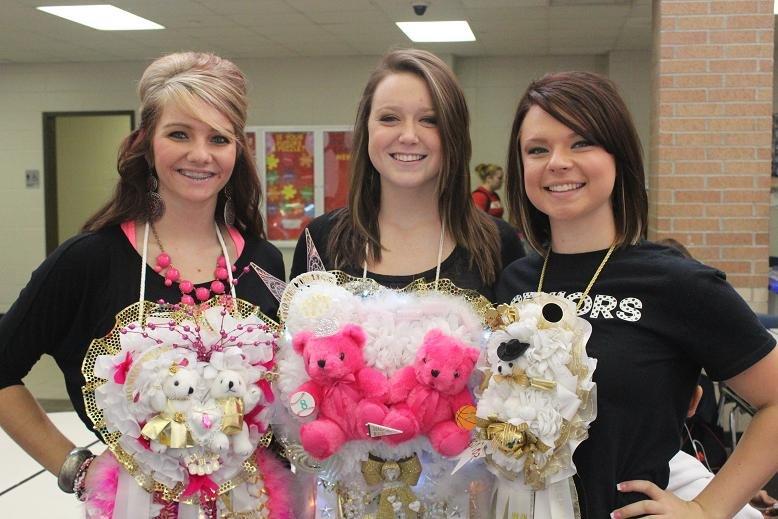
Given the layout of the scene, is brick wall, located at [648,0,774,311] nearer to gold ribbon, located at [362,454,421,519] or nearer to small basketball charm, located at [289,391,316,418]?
gold ribbon, located at [362,454,421,519]

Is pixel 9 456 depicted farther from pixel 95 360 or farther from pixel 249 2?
pixel 249 2

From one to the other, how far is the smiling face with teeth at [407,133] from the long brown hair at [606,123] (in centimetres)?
28

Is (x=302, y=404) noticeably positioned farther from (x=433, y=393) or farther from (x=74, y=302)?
(x=74, y=302)

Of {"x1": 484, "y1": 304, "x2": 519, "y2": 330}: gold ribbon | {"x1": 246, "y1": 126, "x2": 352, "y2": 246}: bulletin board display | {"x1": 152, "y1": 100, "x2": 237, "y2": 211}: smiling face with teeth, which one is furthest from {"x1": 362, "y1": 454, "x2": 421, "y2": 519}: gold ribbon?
{"x1": 246, "y1": 126, "x2": 352, "y2": 246}: bulletin board display

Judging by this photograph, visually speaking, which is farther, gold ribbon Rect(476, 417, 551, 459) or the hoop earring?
the hoop earring

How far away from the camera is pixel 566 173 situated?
1609 millimetres

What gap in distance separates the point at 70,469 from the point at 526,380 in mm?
1002

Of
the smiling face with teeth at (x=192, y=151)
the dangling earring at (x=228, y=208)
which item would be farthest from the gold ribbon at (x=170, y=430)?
the dangling earring at (x=228, y=208)

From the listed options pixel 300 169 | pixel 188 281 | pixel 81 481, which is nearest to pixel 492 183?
pixel 300 169

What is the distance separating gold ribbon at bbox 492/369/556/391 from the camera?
56.0 inches

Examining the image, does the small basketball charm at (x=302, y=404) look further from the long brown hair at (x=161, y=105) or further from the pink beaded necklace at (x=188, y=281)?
the long brown hair at (x=161, y=105)

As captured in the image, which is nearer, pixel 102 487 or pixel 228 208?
pixel 102 487

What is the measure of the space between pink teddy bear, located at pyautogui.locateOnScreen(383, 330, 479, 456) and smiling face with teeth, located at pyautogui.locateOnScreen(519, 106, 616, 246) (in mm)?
382

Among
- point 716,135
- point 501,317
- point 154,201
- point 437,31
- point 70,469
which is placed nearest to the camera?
point 501,317
